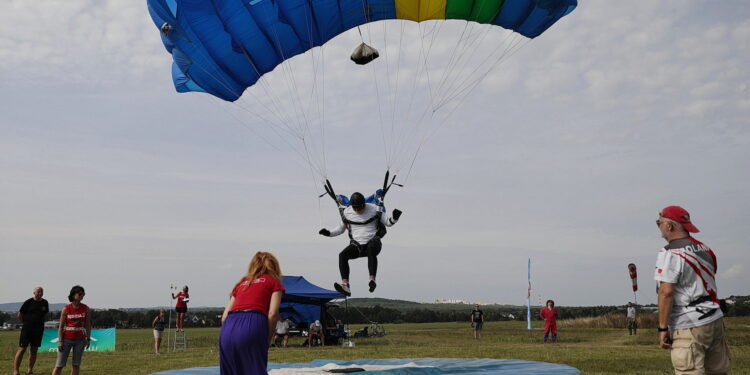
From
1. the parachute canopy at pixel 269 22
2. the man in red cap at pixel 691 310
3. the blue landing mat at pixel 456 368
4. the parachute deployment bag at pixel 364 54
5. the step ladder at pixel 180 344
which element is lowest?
the step ladder at pixel 180 344

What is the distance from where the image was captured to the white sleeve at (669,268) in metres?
3.91

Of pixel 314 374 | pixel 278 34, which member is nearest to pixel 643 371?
pixel 314 374

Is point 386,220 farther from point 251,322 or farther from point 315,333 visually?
point 315,333

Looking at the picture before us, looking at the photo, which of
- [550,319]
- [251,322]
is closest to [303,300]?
[550,319]

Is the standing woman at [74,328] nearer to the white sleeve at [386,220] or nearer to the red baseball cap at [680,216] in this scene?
the white sleeve at [386,220]

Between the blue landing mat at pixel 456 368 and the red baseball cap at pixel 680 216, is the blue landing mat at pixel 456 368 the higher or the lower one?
the lower one

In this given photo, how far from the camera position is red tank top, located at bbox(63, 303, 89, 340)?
24.4ft

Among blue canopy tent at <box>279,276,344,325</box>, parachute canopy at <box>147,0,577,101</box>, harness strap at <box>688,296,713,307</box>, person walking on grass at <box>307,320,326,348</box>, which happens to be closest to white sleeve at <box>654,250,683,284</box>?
harness strap at <box>688,296,713,307</box>

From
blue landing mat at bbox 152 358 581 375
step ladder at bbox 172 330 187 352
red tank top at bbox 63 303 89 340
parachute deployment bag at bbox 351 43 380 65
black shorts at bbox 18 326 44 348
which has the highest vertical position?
parachute deployment bag at bbox 351 43 380 65

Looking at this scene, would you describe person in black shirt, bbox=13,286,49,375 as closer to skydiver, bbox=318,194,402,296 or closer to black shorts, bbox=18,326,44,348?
black shorts, bbox=18,326,44,348

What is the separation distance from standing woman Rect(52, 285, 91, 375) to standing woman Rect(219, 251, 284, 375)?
397 centimetres

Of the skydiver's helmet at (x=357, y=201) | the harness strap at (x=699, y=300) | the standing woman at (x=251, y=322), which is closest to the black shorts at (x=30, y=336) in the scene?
the skydiver's helmet at (x=357, y=201)

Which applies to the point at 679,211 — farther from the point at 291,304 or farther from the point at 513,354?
the point at 291,304

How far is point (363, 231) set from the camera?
8297mm
